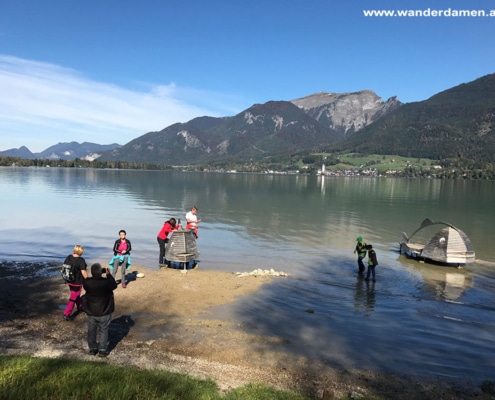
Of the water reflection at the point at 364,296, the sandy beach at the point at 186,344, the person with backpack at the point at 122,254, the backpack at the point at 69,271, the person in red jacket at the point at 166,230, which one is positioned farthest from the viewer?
the person in red jacket at the point at 166,230

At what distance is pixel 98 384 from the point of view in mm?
7883

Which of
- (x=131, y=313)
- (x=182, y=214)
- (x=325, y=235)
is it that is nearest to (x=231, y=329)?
(x=131, y=313)

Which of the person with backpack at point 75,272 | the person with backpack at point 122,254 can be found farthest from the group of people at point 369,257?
the person with backpack at point 75,272

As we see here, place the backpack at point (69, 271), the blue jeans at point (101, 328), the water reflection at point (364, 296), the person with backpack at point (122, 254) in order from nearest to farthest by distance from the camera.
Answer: the blue jeans at point (101, 328)
the backpack at point (69, 271)
the water reflection at point (364, 296)
the person with backpack at point (122, 254)

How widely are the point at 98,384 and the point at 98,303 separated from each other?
2670 mm

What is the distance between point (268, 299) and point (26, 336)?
31.2 feet

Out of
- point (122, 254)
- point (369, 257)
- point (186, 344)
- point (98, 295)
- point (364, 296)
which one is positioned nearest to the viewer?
point (98, 295)

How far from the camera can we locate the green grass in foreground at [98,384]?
743cm

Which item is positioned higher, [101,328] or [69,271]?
[69,271]

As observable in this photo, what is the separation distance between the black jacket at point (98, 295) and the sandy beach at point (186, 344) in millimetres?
1247

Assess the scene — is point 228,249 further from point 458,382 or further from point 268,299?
point 458,382

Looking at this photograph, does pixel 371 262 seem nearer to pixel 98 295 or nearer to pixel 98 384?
pixel 98 295

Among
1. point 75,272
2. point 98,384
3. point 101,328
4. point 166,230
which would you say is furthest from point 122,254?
point 98,384

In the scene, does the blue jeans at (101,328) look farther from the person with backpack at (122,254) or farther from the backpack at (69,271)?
the person with backpack at (122,254)
